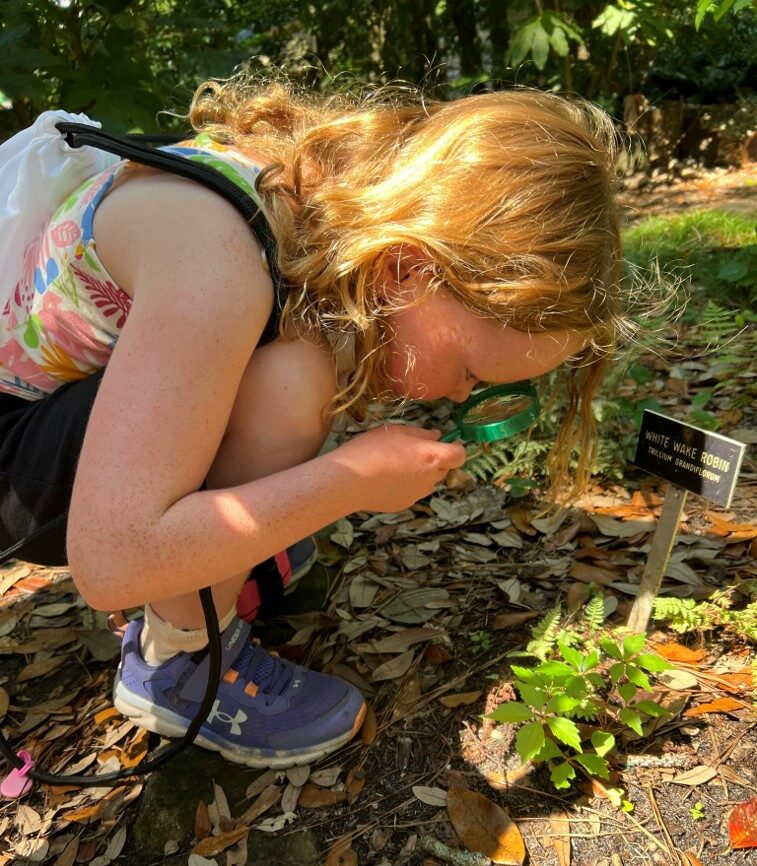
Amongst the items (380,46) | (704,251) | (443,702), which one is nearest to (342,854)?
(443,702)

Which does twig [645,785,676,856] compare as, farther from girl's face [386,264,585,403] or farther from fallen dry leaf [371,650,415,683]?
girl's face [386,264,585,403]

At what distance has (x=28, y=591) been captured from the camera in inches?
84.2

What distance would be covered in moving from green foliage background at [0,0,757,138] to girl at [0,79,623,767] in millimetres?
1282

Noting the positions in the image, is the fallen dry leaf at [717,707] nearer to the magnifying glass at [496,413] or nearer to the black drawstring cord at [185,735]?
the magnifying glass at [496,413]

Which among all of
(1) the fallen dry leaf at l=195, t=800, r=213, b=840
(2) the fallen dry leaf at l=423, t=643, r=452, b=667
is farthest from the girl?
(2) the fallen dry leaf at l=423, t=643, r=452, b=667

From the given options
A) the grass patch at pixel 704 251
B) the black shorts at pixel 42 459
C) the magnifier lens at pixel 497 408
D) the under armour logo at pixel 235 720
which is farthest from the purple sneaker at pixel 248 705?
the grass patch at pixel 704 251

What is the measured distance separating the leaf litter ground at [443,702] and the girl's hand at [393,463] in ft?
1.48

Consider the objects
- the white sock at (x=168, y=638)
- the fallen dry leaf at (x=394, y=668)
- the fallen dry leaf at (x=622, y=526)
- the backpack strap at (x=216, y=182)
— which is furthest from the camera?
the fallen dry leaf at (x=622, y=526)

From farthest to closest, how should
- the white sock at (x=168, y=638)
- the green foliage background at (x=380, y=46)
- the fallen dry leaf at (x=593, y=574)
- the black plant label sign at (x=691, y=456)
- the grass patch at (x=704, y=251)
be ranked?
the grass patch at (x=704, y=251) → the green foliage background at (x=380, y=46) → the fallen dry leaf at (x=593, y=574) → the white sock at (x=168, y=638) → the black plant label sign at (x=691, y=456)

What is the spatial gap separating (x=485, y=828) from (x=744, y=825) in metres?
Answer: 0.40

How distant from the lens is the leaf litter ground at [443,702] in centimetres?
133

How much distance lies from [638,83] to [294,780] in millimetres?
5818

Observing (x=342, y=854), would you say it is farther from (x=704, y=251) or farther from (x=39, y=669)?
(x=704, y=251)

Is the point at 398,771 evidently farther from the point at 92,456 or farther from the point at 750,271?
the point at 750,271
